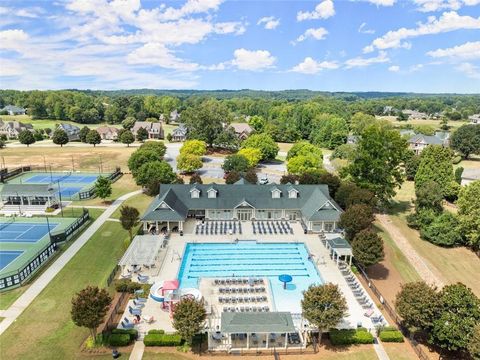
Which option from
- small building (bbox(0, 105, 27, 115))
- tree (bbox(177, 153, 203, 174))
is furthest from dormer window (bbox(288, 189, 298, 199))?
small building (bbox(0, 105, 27, 115))

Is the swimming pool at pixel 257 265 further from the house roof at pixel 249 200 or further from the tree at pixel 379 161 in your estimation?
the tree at pixel 379 161

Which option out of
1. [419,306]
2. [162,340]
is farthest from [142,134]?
[419,306]

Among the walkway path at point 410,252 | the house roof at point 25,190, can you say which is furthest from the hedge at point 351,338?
the house roof at point 25,190

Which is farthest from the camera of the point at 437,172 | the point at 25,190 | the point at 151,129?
the point at 151,129

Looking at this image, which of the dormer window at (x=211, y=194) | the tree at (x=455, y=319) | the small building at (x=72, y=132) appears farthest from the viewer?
the small building at (x=72, y=132)

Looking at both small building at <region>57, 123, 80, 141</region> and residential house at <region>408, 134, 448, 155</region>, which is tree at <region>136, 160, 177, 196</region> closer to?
small building at <region>57, 123, 80, 141</region>

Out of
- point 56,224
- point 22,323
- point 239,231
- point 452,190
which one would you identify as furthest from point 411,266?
point 56,224

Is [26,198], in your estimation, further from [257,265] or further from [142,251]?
[257,265]
